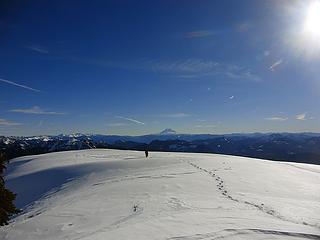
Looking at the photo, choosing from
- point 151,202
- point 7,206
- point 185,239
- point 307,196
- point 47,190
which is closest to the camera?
point 185,239

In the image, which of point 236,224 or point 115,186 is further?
point 115,186

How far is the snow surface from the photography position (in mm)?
12969

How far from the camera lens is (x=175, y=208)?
55.2 ft

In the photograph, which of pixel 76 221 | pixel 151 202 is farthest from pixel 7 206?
pixel 151 202

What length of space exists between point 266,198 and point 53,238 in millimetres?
13237

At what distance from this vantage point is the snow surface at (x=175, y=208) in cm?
1297

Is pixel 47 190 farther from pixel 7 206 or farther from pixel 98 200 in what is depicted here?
pixel 7 206

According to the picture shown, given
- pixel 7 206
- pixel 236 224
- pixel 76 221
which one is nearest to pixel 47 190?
pixel 7 206

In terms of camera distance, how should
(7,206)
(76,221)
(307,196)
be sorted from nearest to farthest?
(76,221) < (7,206) < (307,196)

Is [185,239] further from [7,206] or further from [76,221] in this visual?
[7,206]

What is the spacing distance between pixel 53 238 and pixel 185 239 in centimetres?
504

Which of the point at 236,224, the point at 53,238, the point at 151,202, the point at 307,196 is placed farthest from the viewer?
the point at 307,196

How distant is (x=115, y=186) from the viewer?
24.3 m

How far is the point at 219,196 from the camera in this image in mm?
20703
